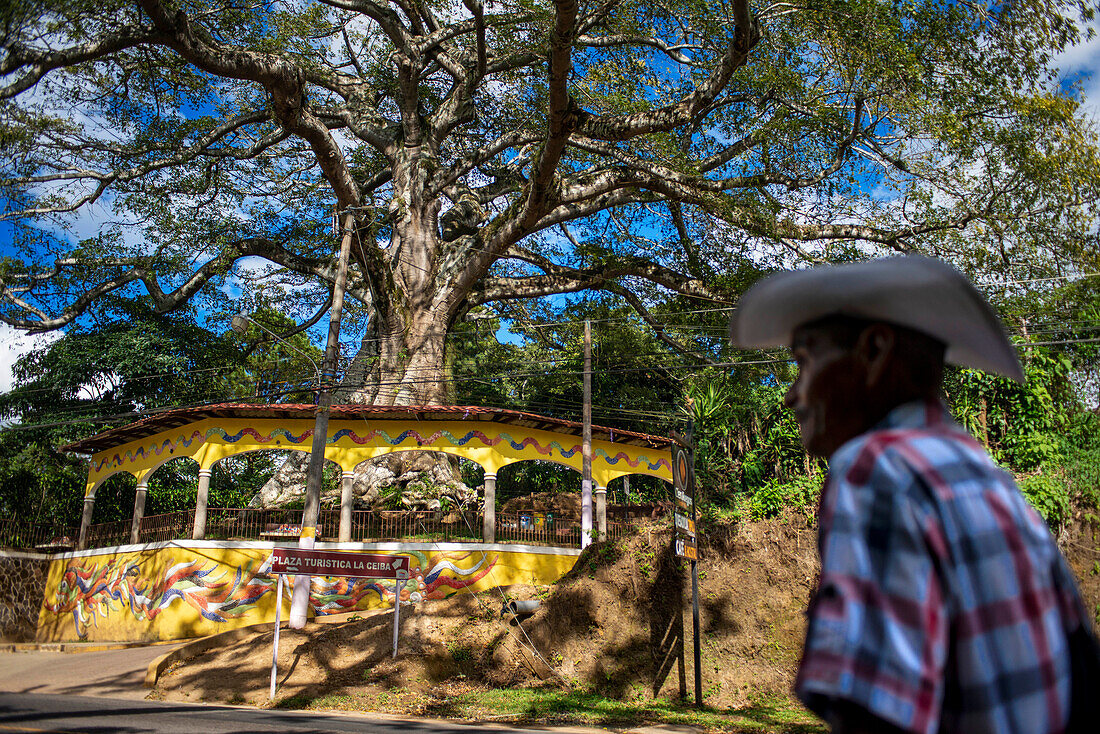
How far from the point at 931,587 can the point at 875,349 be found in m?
0.41

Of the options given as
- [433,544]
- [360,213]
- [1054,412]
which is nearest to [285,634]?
[433,544]

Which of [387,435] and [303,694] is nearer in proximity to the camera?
[303,694]

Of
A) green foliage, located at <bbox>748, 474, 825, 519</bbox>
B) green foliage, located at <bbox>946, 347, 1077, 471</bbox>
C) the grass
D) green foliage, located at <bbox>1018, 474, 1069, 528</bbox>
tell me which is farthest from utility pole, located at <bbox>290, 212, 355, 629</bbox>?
green foliage, located at <bbox>1018, 474, 1069, 528</bbox>

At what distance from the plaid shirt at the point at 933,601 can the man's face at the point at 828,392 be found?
7.2 inches

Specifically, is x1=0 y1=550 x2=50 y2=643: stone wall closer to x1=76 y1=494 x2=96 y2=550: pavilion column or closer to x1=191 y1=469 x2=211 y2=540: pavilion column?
x1=76 y1=494 x2=96 y2=550: pavilion column

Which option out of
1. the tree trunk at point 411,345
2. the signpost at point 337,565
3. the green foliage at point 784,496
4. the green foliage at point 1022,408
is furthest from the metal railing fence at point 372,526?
the green foliage at point 1022,408

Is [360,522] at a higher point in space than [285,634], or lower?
higher

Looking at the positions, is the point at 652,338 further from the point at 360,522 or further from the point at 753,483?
the point at 360,522

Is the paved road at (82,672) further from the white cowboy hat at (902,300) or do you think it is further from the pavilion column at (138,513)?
the white cowboy hat at (902,300)

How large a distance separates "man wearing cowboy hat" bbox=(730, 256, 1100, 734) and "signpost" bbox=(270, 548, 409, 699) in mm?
12193

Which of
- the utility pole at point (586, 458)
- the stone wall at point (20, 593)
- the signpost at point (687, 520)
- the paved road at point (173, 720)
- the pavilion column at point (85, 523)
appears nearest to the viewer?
the paved road at point (173, 720)

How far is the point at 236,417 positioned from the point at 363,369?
15.6ft

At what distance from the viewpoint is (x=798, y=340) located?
4.65 feet

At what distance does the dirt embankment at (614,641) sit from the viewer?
11711 mm
